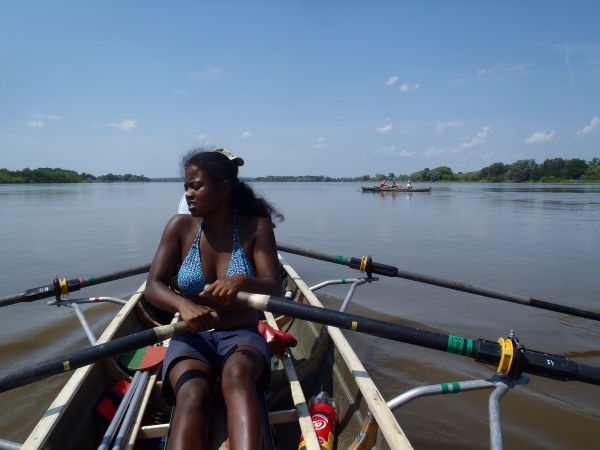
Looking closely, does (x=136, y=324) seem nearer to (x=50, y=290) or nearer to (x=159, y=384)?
(x=50, y=290)

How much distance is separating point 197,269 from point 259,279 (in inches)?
14.9

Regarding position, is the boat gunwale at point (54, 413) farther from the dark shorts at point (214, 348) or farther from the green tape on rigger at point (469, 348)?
the green tape on rigger at point (469, 348)

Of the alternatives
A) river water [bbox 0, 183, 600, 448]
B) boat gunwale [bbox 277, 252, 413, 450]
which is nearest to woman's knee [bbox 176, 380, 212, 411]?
boat gunwale [bbox 277, 252, 413, 450]

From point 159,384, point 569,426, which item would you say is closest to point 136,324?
point 159,384

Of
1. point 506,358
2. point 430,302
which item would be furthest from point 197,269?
point 430,302

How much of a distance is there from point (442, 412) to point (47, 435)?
300 centimetres

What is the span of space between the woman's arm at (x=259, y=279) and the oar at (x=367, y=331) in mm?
67

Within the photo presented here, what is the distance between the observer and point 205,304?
8.03ft

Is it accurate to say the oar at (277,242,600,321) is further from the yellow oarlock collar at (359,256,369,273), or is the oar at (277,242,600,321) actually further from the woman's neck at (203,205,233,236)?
the woman's neck at (203,205,233,236)

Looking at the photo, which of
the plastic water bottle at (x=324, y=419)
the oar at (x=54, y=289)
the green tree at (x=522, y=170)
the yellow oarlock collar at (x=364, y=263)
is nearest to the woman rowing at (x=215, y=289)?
the plastic water bottle at (x=324, y=419)

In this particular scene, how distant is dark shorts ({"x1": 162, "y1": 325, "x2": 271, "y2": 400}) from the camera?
2.13 metres

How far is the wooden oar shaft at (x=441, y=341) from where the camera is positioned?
1.97 metres

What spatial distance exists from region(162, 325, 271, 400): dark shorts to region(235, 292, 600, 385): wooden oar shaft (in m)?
0.23

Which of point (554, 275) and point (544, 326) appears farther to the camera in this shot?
point (554, 275)
